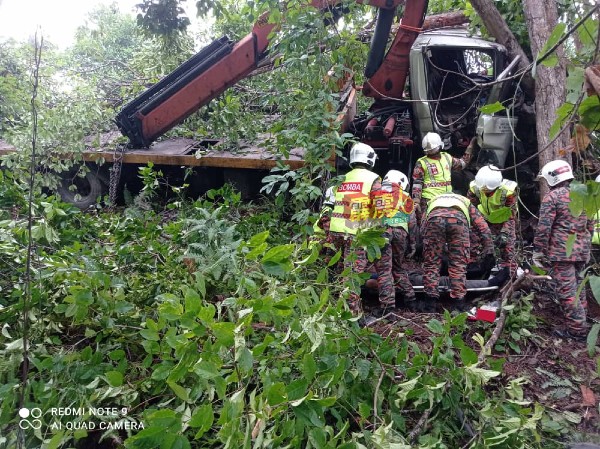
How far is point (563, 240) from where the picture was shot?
381 centimetres

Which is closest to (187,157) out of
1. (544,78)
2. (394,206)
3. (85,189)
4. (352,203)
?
(85,189)

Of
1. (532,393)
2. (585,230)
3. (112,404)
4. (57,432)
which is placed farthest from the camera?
(585,230)

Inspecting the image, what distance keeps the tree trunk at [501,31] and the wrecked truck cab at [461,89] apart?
13 centimetres

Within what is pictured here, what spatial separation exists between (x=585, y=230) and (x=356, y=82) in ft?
10.9

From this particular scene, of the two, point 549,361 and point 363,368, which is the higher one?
point 363,368

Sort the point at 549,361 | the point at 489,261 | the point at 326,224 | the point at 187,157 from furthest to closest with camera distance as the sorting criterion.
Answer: the point at 187,157 → the point at 489,261 → the point at 326,224 → the point at 549,361

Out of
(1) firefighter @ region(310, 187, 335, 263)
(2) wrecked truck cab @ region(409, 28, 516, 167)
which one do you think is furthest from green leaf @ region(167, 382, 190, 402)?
(2) wrecked truck cab @ region(409, 28, 516, 167)

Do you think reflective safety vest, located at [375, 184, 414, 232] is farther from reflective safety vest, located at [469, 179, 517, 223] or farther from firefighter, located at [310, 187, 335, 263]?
reflective safety vest, located at [469, 179, 517, 223]

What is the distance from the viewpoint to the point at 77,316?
2309 millimetres

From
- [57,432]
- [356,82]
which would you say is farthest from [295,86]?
[57,432]

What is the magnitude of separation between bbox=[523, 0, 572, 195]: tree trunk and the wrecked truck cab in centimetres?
33

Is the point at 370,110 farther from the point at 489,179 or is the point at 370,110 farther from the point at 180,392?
the point at 180,392

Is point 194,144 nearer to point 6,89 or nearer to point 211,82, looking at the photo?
point 211,82

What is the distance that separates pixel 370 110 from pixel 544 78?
2.14 meters
